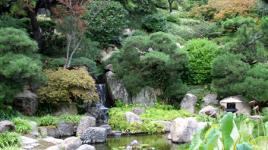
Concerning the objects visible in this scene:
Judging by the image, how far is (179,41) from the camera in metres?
20.3

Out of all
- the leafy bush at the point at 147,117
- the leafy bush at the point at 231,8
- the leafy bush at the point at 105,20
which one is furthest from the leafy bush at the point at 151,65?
the leafy bush at the point at 231,8

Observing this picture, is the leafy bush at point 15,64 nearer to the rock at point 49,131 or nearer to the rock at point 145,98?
the rock at point 49,131

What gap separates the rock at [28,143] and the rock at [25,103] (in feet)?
8.49

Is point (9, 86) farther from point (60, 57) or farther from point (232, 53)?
point (232, 53)

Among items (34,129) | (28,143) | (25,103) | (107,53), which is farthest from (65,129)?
(107,53)

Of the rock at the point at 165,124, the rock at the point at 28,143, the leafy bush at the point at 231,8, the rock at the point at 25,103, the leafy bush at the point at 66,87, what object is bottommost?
the rock at the point at 165,124

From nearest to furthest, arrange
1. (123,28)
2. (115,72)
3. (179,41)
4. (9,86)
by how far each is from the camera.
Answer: (9,86)
(115,72)
(123,28)
(179,41)

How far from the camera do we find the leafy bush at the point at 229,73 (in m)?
15.5

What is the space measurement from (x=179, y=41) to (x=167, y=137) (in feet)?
25.7

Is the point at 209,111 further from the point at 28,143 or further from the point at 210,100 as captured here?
the point at 210,100

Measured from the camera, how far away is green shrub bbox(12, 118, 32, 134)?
12.4 metres

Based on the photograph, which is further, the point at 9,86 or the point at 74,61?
the point at 74,61

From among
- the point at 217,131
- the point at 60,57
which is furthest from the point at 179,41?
the point at 217,131

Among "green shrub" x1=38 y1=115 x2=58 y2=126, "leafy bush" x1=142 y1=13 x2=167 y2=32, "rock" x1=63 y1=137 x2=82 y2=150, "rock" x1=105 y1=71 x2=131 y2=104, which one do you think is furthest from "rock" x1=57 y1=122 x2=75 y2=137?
"leafy bush" x1=142 y1=13 x2=167 y2=32
